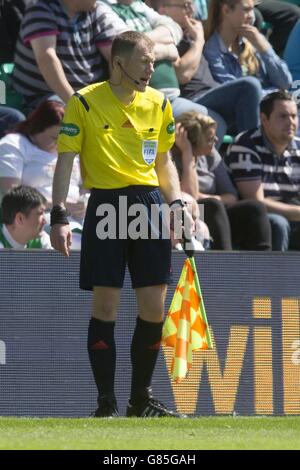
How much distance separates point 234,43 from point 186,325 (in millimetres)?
5150

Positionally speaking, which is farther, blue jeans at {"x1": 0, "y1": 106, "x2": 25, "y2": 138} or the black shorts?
blue jeans at {"x1": 0, "y1": 106, "x2": 25, "y2": 138}

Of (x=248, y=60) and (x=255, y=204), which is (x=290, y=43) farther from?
(x=255, y=204)

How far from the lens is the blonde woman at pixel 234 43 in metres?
12.8

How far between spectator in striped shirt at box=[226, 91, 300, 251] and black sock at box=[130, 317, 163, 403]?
3.47 m

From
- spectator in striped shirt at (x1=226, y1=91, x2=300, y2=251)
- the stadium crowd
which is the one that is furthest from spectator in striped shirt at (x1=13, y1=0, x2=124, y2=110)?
spectator in striped shirt at (x1=226, y1=91, x2=300, y2=251)

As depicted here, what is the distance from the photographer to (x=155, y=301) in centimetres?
813

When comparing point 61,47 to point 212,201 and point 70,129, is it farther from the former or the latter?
point 70,129

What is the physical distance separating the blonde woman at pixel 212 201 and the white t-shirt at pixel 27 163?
3.38 ft

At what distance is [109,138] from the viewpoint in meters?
8.08

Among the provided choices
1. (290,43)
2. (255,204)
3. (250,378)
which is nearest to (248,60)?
(290,43)

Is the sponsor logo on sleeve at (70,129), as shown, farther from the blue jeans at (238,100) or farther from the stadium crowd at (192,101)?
the blue jeans at (238,100)

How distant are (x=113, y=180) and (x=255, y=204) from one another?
3199mm

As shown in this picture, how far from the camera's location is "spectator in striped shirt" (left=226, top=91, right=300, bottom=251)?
11.7 metres

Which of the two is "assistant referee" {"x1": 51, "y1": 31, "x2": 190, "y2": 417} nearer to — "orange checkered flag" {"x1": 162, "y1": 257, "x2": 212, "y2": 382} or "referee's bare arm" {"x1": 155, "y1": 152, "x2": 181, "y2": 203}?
"referee's bare arm" {"x1": 155, "y1": 152, "x2": 181, "y2": 203}
